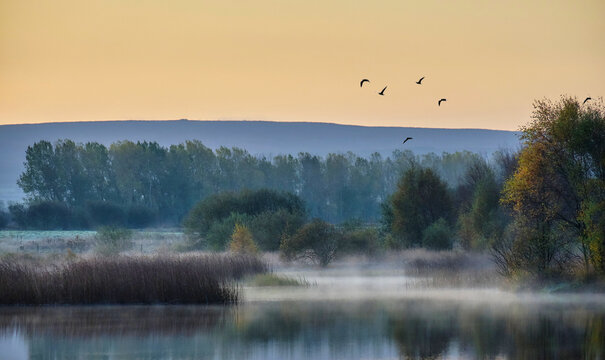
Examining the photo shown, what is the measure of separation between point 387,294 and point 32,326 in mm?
14763

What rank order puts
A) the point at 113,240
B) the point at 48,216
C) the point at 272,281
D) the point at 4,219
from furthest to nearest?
the point at 4,219 → the point at 48,216 → the point at 113,240 → the point at 272,281

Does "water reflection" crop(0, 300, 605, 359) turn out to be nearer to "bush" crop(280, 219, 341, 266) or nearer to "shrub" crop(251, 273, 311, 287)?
"shrub" crop(251, 273, 311, 287)

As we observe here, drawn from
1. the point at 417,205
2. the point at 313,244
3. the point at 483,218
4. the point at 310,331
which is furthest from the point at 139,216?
the point at 310,331

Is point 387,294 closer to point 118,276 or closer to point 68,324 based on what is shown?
point 118,276

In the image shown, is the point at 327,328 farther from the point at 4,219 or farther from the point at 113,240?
the point at 4,219

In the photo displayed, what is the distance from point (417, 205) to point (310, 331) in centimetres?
3562

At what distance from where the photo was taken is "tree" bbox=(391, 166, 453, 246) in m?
63.5

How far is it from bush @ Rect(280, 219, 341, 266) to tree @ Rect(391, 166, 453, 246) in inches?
325

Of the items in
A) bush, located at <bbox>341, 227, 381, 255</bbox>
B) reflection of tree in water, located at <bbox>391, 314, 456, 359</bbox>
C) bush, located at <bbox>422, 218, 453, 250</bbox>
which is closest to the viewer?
reflection of tree in water, located at <bbox>391, 314, 456, 359</bbox>

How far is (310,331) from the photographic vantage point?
29203 mm

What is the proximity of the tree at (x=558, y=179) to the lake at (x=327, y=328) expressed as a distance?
99.7 inches

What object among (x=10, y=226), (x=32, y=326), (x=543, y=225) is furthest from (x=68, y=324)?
(x=10, y=226)

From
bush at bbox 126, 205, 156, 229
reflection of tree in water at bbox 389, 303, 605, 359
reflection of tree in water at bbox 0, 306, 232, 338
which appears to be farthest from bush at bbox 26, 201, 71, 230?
reflection of tree in water at bbox 389, 303, 605, 359

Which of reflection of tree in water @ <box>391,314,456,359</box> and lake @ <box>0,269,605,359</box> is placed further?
lake @ <box>0,269,605,359</box>
